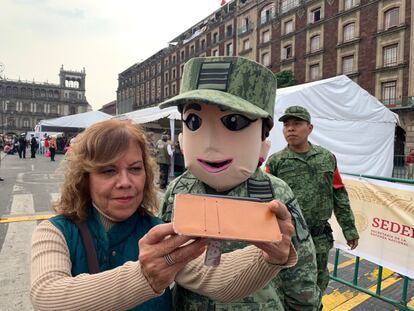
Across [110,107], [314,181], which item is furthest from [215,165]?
[110,107]

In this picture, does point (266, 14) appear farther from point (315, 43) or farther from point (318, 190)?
point (318, 190)

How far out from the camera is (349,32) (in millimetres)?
26391

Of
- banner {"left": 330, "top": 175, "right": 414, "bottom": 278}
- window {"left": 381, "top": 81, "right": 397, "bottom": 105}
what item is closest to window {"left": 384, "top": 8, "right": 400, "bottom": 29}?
window {"left": 381, "top": 81, "right": 397, "bottom": 105}

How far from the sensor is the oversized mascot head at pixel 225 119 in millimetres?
Result: 1272

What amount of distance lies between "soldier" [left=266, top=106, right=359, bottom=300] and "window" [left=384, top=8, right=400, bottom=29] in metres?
25.3

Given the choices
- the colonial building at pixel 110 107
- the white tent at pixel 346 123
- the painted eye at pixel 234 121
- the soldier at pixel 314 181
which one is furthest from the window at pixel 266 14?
the colonial building at pixel 110 107

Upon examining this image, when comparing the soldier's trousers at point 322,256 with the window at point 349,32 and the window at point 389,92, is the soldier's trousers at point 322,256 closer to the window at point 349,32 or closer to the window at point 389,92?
the window at point 389,92

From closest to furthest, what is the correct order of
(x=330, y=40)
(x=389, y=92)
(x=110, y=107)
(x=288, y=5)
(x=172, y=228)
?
(x=172, y=228) < (x=389, y=92) < (x=330, y=40) < (x=288, y=5) < (x=110, y=107)

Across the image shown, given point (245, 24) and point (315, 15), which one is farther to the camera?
point (245, 24)

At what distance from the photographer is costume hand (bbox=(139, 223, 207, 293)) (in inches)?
30.9

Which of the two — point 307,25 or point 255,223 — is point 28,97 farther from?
point 255,223

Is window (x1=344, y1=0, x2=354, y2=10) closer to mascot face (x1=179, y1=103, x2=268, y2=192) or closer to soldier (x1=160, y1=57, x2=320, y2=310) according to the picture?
soldier (x1=160, y1=57, x2=320, y2=310)

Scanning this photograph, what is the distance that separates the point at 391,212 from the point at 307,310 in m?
2.41

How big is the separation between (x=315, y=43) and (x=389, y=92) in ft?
27.3
